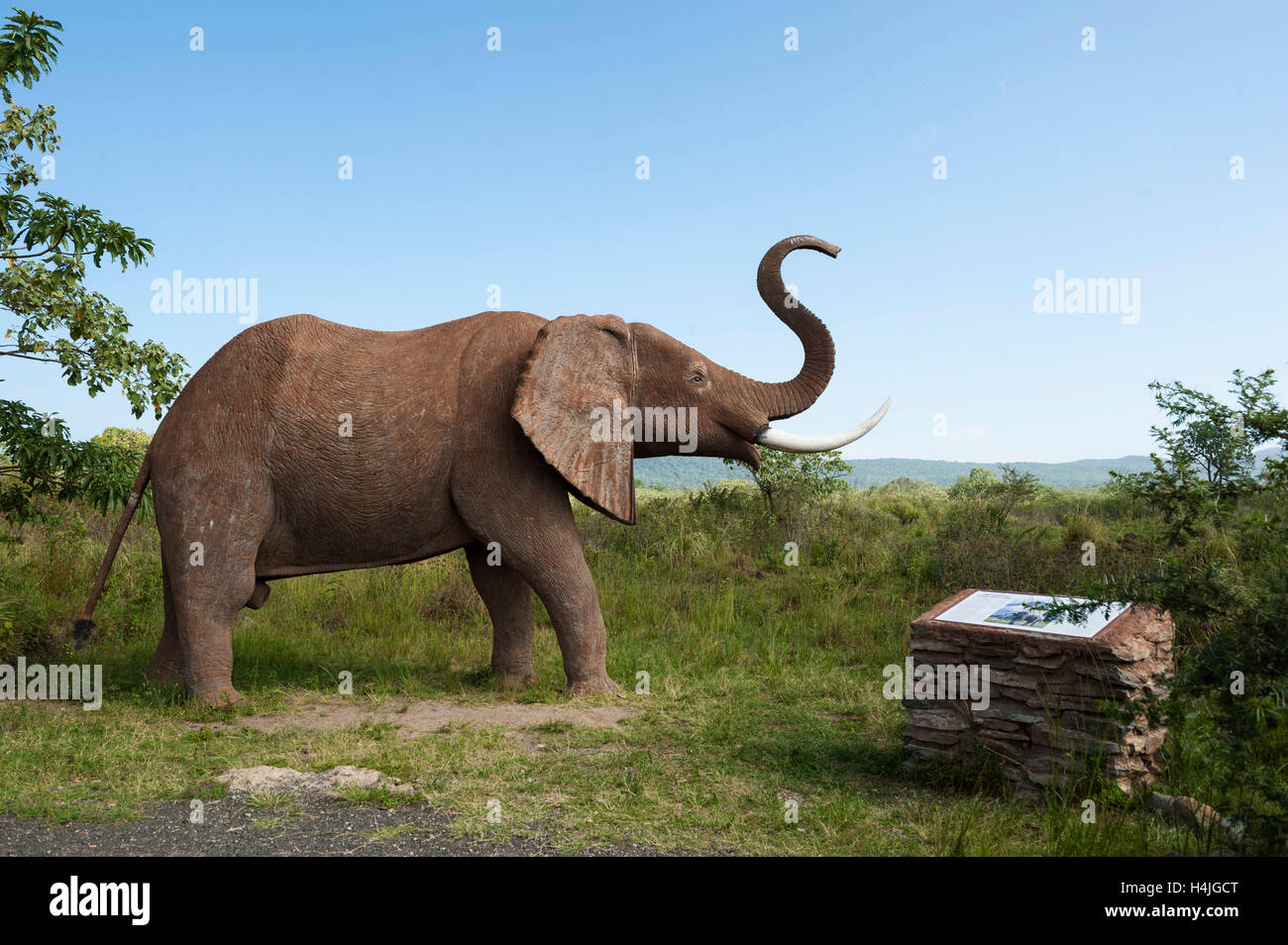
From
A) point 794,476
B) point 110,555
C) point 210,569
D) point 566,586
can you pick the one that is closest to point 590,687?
point 566,586

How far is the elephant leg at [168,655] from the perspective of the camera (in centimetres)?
761

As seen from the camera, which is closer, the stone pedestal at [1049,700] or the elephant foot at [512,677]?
the stone pedestal at [1049,700]

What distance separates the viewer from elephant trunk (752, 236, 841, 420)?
7.54m

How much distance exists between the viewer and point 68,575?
10.4 metres

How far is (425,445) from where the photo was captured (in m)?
7.16

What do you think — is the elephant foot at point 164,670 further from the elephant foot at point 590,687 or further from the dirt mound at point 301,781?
the elephant foot at point 590,687

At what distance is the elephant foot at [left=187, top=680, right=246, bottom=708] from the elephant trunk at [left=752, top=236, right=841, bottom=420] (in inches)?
181

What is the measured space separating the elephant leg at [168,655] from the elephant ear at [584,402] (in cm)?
330

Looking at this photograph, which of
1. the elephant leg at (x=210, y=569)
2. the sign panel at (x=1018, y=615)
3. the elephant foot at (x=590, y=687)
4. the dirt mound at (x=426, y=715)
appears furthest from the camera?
the elephant foot at (x=590, y=687)

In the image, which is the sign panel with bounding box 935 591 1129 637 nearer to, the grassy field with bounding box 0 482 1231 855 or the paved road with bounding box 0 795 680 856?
the grassy field with bounding box 0 482 1231 855

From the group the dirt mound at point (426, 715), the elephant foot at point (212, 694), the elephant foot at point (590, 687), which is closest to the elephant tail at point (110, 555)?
the elephant foot at point (212, 694)

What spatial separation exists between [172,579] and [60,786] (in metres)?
1.84

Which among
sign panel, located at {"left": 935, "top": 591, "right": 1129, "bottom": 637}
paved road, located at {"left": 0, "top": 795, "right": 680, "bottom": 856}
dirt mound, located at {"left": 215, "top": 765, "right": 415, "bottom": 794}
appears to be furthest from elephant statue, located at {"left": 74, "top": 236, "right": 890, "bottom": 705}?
paved road, located at {"left": 0, "top": 795, "right": 680, "bottom": 856}
